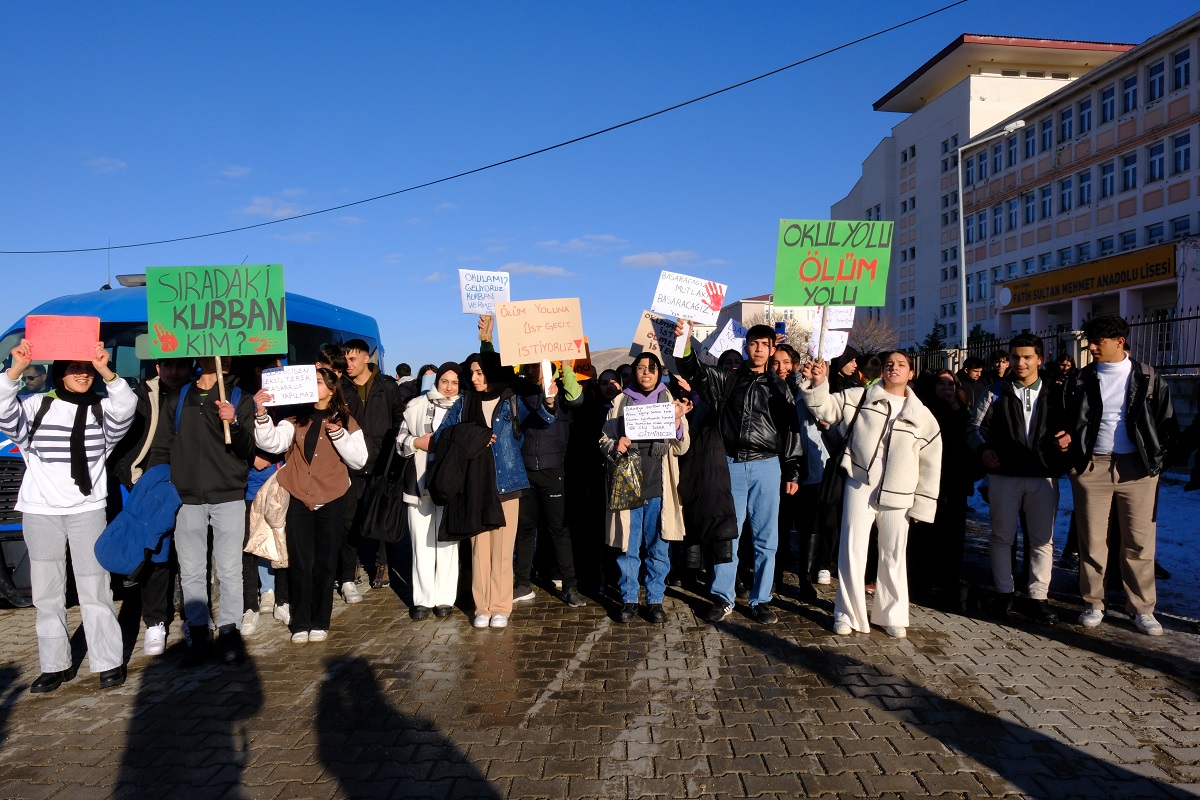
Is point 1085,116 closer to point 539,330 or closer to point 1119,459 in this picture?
point 1119,459

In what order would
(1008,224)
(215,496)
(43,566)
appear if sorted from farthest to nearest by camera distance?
(1008,224)
(215,496)
(43,566)

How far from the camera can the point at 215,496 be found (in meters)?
5.48

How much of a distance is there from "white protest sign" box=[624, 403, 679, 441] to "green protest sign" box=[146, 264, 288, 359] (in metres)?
2.58

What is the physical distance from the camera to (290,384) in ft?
18.3

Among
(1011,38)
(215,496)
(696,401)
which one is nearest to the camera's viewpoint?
(215,496)

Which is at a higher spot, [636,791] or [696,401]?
[696,401]

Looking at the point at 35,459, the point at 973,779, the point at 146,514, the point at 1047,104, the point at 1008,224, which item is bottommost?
the point at 973,779

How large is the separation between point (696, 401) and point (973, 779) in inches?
132

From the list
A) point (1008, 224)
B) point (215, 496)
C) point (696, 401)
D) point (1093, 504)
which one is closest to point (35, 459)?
point (215, 496)

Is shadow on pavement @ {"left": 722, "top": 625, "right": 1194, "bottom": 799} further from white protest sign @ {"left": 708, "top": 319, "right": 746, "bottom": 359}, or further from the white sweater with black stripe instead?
the white sweater with black stripe

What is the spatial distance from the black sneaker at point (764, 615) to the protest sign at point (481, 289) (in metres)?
3.83

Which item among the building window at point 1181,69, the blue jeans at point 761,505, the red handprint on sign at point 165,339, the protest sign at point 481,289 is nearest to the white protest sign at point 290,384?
Answer: the red handprint on sign at point 165,339

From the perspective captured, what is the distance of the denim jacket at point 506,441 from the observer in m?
6.21

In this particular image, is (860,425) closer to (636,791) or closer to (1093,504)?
(1093,504)
